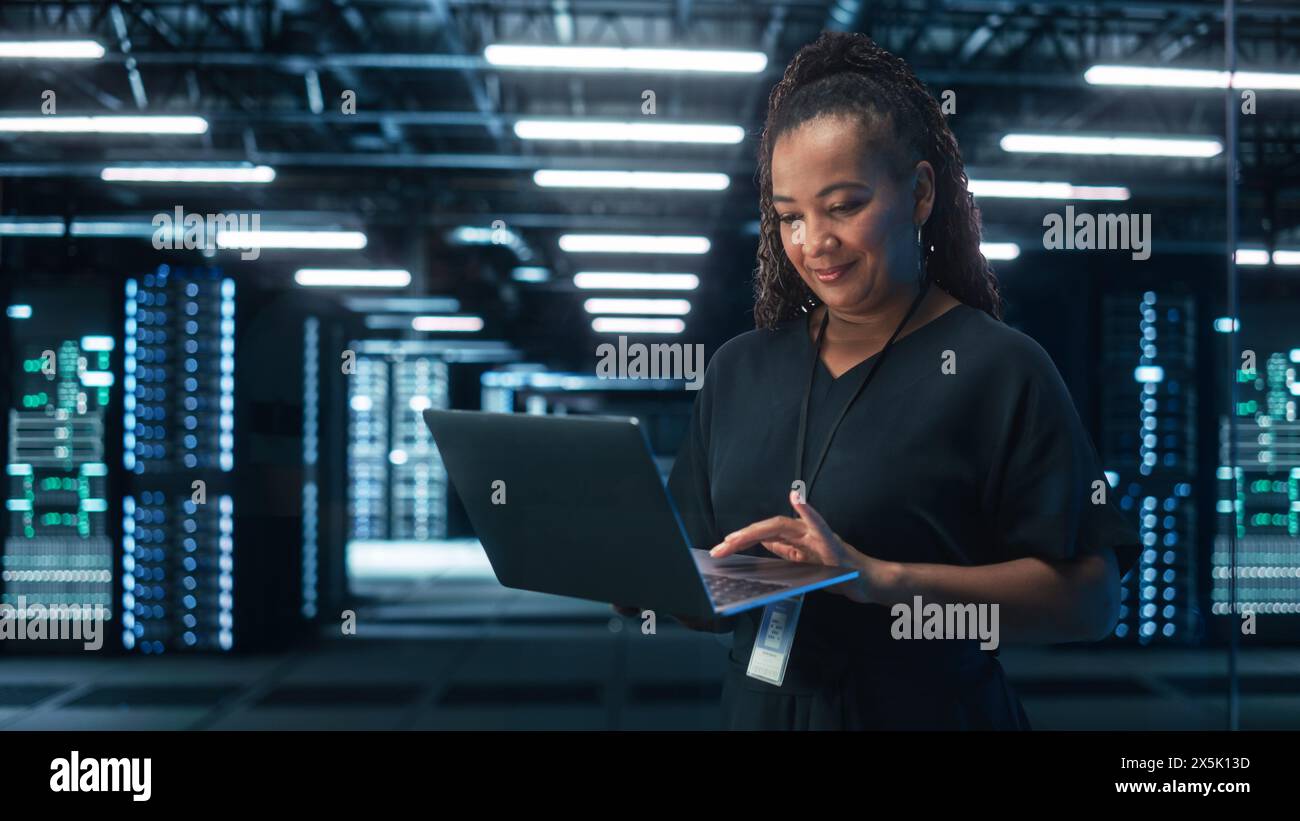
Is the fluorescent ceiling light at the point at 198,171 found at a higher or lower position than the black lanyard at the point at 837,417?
higher

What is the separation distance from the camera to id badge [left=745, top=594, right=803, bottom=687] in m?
0.99

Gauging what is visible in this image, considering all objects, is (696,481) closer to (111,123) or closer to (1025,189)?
(111,123)

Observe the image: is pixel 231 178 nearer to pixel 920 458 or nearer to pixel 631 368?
pixel 631 368

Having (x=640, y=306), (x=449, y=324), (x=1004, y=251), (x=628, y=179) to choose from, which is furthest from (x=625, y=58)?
(x=449, y=324)

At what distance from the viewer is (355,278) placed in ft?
24.5

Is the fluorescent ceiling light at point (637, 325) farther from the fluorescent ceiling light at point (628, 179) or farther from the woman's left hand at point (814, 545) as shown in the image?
the woman's left hand at point (814, 545)

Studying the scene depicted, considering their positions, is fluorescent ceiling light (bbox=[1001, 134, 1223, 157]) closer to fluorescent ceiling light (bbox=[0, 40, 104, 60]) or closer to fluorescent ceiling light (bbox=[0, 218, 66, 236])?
fluorescent ceiling light (bbox=[0, 40, 104, 60])

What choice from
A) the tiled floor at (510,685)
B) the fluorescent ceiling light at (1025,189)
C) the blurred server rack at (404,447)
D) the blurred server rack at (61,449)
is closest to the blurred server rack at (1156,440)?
the tiled floor at (510,685)

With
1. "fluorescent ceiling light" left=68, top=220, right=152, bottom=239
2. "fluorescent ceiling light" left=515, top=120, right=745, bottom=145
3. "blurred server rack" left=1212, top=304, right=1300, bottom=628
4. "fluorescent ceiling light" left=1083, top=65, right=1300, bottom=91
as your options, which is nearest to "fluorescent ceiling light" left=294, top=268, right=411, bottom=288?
"fluorescent ceiling light" left=68, top=220, right=152, bottom=239

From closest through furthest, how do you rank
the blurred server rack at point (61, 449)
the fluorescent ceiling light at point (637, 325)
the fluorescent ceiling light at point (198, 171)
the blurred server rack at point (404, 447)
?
the blurred server rack at point (61, 449) → the fluorescent ceiling light at point (198, 171) → the fluorescent ceiling light at point (637, 325) → the blurred server rack at point (404, 447)

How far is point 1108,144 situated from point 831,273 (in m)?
5.57

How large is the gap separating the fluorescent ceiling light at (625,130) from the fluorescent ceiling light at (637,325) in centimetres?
555

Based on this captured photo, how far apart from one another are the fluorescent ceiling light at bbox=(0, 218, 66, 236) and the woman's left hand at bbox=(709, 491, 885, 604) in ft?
22.9

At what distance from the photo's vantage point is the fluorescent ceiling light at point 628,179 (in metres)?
6.22
